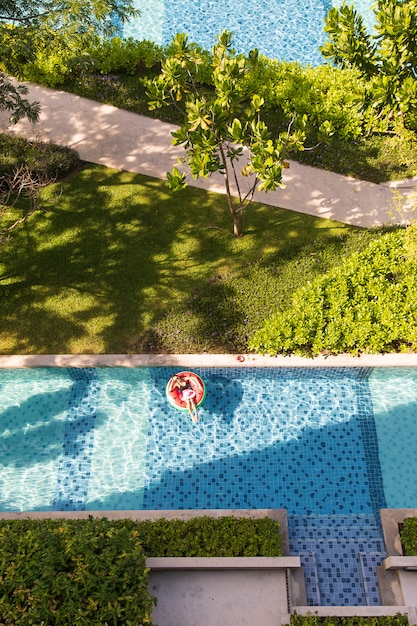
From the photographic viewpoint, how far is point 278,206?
13.0m

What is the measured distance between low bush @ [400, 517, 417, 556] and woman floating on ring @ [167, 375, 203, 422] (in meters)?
4.13

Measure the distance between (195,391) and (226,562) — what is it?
3.14 m

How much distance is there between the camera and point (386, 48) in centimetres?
981

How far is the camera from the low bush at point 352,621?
25.8ft

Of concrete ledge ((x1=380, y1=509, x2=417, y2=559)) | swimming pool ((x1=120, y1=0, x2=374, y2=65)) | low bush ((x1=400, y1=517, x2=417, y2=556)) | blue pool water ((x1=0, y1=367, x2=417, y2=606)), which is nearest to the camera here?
low bush ((x1=400, y1=517, x2=417, y2=556))

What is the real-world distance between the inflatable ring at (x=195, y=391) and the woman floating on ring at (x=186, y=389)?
0.8 inches

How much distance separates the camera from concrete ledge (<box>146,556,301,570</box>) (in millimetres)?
8492

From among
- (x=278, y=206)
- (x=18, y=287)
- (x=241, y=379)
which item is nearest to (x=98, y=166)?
(x=18, y=287)

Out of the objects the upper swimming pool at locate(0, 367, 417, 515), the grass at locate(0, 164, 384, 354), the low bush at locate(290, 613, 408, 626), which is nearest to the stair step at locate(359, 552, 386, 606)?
the upper swimming pool at locate(0, 367, 417, 515)

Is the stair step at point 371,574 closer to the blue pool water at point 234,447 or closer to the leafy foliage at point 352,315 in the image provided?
the blue pool water at point 234,447

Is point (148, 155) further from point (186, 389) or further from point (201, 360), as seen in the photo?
point (186, 389)

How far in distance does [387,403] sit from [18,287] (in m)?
8.16

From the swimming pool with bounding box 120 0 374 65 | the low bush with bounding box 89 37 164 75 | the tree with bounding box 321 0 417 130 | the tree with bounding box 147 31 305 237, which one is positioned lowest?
the tree with bounding box 147 31 305 237

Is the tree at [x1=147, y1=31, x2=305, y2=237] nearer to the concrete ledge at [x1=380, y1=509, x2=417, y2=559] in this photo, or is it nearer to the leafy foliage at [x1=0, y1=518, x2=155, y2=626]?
the leafy foliage at [x1=0, y1=518, x2=155, y2=626]
